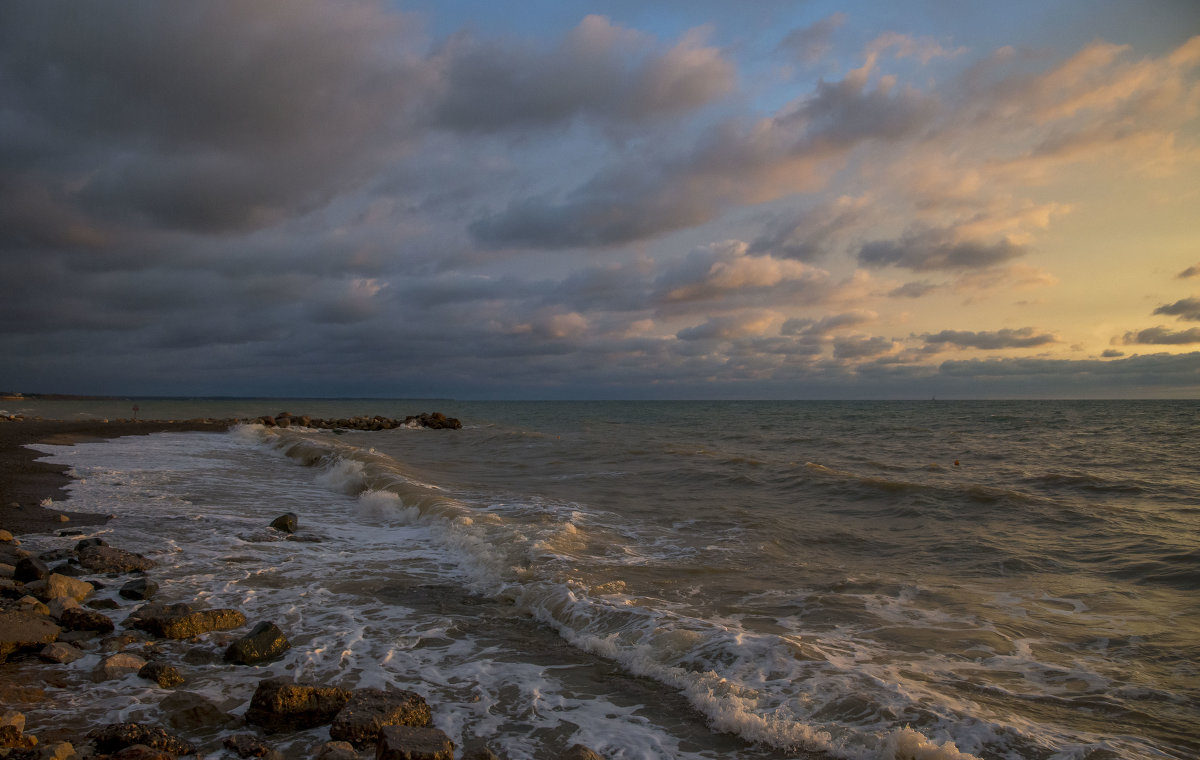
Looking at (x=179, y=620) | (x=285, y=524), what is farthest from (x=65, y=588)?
(x=285, y=524)

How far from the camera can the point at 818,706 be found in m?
5.27

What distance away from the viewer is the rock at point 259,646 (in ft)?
18.9

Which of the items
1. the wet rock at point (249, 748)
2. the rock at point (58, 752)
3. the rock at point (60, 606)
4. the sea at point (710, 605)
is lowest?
the sea at point (710, 605)

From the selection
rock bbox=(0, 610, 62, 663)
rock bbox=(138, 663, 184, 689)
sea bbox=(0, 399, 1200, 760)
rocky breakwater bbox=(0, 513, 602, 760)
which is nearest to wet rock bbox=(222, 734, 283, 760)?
rocky breakwater bbox=(0, 513, 602, 760)

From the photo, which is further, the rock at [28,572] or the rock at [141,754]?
the rock at [28,572]

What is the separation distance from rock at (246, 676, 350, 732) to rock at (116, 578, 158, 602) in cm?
344

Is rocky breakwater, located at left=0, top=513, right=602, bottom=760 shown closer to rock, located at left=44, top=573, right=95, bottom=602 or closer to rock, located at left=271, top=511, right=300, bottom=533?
rock, located at left=44, top=573, right=95, bottom=602

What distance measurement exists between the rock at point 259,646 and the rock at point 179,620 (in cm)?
71

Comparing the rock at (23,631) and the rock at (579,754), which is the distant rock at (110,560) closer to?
the rock at (23,631)

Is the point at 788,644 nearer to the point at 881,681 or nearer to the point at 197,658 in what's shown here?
the point at 881,681

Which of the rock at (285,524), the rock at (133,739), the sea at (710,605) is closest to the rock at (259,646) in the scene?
the sea at (710,605)

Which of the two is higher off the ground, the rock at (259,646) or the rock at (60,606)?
the rock at (60,606)

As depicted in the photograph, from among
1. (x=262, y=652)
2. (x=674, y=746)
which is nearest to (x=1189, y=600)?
(x=674, y=746)

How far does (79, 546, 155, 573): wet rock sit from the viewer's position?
8.22 meters
